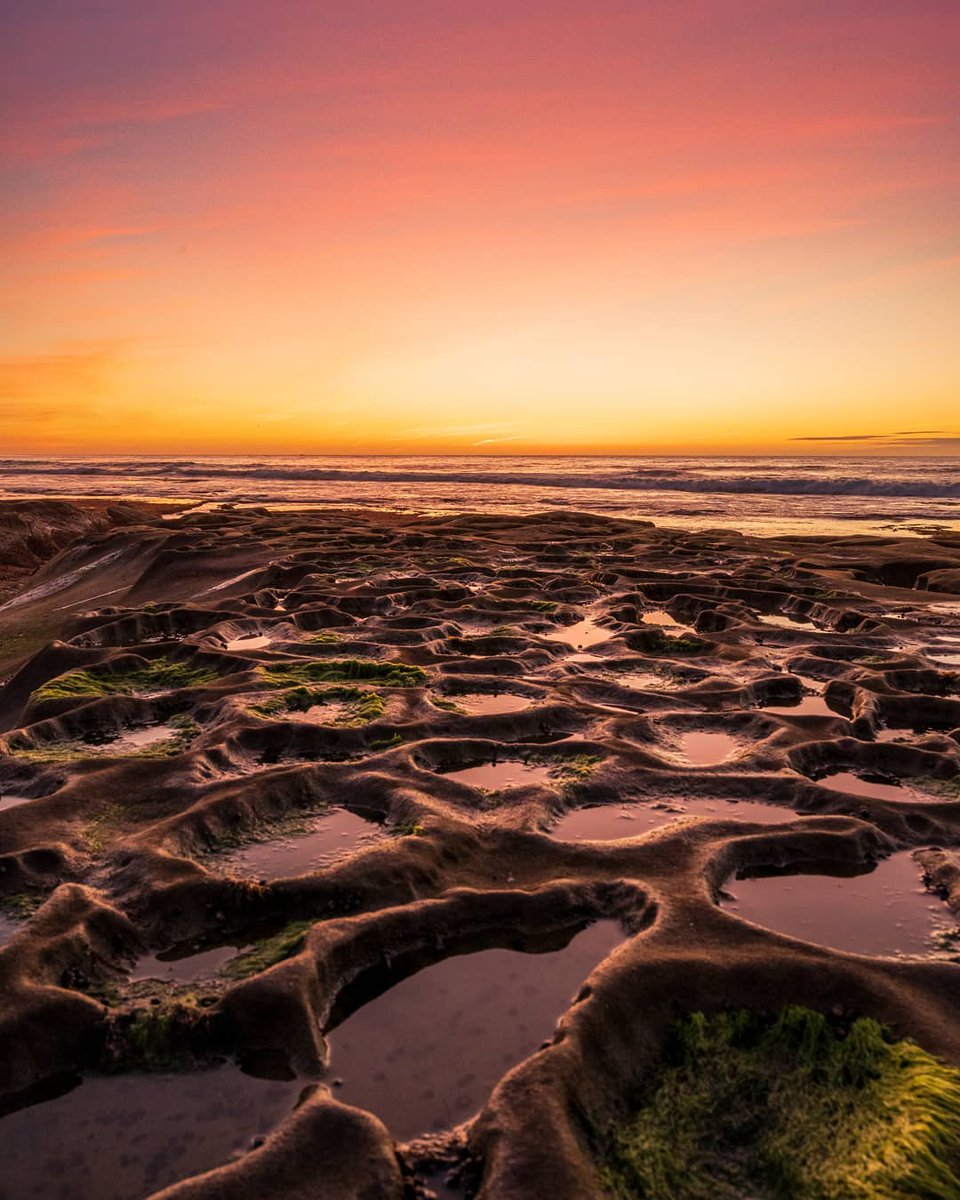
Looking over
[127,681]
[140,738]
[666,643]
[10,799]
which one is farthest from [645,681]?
[10,799]

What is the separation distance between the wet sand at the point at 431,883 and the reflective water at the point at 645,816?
0.9 inches

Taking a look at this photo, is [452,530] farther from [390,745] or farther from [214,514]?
[390,745]

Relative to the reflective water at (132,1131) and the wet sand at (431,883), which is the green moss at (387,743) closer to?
the wet sand at (431,883)

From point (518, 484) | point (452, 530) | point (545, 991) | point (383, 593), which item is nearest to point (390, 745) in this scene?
point (545, 991)

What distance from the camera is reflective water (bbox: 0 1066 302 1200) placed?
83.4 inches

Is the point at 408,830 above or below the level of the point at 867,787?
above

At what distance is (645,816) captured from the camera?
14.0 ft

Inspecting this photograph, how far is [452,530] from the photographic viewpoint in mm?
17656

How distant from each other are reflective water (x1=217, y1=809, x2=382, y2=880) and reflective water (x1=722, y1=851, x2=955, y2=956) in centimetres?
171

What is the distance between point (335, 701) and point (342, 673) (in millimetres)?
724

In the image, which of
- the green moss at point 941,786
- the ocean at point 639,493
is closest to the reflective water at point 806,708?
the green moss at point 941,786

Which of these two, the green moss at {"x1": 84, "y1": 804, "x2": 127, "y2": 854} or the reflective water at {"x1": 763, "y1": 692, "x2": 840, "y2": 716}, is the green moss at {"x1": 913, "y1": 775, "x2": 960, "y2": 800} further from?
the green moss at {"x1": 84, "y1": 804, "x2": 127, "y2": 854}

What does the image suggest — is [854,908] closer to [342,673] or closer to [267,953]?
[267,953]

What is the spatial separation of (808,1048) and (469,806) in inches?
81.5
